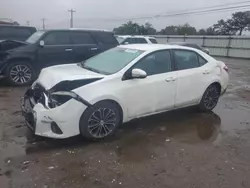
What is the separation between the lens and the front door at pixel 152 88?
16.2 ft

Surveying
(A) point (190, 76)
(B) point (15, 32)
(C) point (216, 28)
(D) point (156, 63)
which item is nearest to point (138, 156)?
(D) point (156, 63)

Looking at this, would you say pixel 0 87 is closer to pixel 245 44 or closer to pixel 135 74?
pixel 135 74

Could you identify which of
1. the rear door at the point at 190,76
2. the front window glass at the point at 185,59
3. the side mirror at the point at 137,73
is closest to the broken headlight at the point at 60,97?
the side mirror at the point at 137,73

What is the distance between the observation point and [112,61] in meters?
5.43

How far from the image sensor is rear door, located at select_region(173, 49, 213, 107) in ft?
18.7

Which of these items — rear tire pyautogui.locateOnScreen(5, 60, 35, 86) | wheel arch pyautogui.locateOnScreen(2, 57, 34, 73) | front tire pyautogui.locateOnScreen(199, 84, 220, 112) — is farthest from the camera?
rear tire pyautogui.locateOnScreen(5, 60, 35, 86)

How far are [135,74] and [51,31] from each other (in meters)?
5.49

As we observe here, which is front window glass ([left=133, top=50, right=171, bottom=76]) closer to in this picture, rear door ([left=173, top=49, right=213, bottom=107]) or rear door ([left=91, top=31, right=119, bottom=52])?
rear door ([left=173, top=49, right=213, bottom=107])

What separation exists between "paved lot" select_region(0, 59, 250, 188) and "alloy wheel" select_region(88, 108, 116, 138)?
7.1 inches

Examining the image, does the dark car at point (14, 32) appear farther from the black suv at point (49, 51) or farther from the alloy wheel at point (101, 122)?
the alloy wheel at point (101, 122)

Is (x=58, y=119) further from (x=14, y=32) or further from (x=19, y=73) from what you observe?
(x=14, y=32)

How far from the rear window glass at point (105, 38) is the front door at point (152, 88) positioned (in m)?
4.85

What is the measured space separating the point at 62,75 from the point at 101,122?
1.00m

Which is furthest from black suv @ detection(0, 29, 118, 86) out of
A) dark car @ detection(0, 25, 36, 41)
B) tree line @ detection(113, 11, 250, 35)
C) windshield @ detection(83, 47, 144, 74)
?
tree line @ detection(113, 11, 250, 35)
